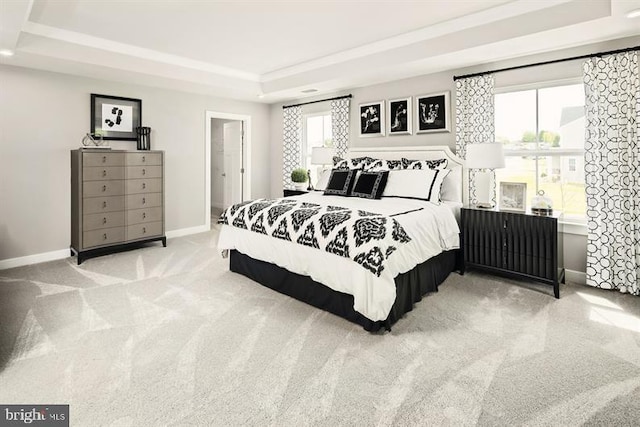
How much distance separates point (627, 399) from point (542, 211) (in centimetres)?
192

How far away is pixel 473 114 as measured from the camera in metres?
4.12

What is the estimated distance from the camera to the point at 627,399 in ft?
6.09

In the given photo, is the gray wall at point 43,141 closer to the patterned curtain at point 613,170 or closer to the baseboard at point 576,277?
the patterned curtain at point 613,170

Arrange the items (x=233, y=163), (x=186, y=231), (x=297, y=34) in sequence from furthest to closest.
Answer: (x=233, y=163), (x=186, y=231), (x=297, y=34)

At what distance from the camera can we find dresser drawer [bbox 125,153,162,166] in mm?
4625

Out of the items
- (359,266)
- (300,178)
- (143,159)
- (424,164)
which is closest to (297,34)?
(424,164)

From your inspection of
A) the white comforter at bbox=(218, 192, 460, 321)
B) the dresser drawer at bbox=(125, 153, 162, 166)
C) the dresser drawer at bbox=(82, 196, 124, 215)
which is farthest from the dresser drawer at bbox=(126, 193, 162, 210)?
the white comforter at bbox=(218, 192, 460, 321)

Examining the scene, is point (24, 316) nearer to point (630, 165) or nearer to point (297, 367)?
point (297, 367)

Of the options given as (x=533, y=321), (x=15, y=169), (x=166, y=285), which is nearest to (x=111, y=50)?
(x=15, y=169)

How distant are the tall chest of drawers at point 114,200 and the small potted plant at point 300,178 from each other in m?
1.96

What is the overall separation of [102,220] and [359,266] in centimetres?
353

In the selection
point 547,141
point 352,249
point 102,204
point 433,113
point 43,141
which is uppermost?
point 433,113

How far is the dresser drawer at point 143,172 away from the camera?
465cm

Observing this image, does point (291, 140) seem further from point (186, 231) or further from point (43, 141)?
point (43, 141)
